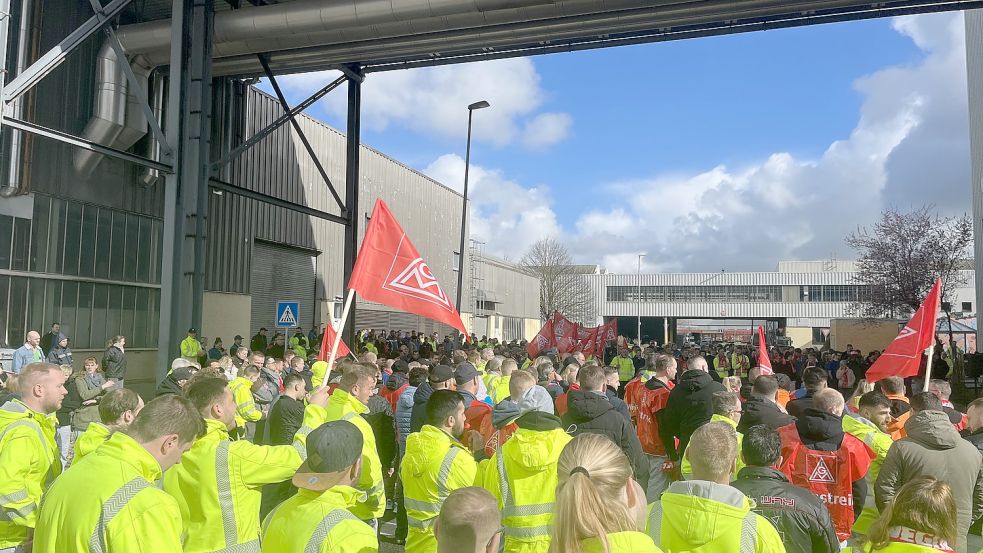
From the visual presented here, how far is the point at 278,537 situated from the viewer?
10.4 feet

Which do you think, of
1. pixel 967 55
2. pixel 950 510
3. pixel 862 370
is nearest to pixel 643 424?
pixel 950 510

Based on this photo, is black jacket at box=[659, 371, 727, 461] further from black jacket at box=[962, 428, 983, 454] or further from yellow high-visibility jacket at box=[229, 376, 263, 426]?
yellow high-visibility jacket at box=[229, 376, 263, 426]

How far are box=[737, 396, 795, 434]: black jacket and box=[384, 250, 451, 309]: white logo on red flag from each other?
3.31m

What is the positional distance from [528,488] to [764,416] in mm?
2544

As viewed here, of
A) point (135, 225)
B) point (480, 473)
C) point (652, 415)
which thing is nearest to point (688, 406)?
point (652, 415)

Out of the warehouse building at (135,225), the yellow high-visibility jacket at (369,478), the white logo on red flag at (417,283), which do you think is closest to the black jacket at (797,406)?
the yellow high-visibility jacket at (369,478)

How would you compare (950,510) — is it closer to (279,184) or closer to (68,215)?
(68,215)

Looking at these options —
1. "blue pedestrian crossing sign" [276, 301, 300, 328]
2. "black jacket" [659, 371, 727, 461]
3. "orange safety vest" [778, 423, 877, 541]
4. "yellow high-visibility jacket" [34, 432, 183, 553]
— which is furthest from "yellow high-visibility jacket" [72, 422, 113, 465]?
"blue pedestrian crossing sign" [276, 301, 300, 328]

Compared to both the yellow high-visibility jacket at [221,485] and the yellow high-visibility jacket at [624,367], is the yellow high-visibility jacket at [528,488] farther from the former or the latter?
the yellow high-visibility jacket at [624,367]

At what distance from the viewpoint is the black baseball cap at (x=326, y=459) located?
10.5ft

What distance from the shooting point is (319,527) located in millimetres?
3062

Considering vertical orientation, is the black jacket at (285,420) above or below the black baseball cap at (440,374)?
below

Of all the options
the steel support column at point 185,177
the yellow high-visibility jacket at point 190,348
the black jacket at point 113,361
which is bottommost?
the black jacket at point 113,361

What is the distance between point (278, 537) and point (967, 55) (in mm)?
34667
